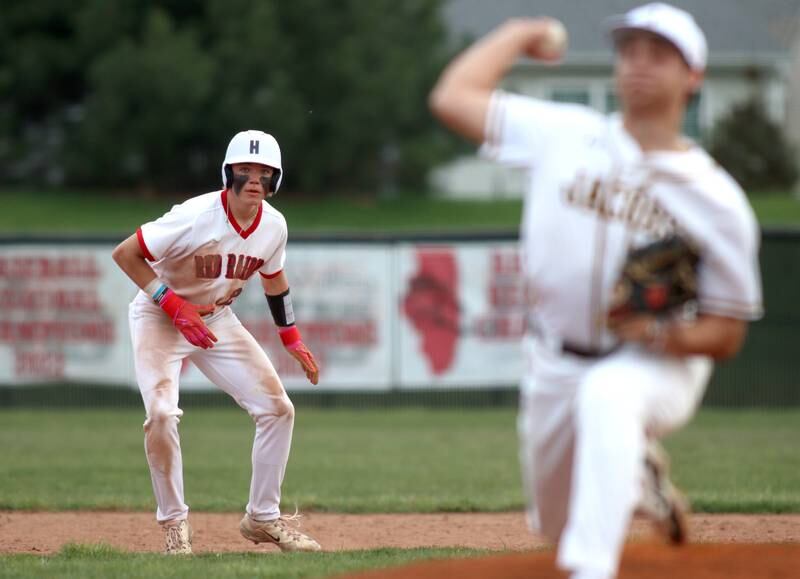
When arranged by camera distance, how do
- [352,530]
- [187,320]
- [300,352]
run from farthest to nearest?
1. [352,530]
2. [300,352]
3. [187,320]

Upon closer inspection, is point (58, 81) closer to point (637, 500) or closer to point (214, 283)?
point (214, 283)

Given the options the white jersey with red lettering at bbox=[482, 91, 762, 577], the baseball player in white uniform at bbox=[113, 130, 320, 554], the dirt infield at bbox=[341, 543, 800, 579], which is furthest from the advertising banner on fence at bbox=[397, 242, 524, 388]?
the white jersey with red lettering at bbox=[482, 91, 762, 577]

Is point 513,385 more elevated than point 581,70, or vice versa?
point 581,70

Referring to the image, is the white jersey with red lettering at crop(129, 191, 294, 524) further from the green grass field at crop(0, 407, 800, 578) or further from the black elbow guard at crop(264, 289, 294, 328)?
the green grass field at crop(0, 407, 800, 578)


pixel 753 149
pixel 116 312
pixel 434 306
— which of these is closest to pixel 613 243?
pixel 434 306

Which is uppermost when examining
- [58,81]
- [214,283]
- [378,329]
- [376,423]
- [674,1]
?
[674,1]

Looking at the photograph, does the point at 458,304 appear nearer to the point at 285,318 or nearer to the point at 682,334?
the point at 285,318

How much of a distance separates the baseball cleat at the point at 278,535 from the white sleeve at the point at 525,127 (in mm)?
3716

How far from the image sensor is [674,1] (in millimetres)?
37094

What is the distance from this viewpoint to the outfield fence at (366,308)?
53.8ft

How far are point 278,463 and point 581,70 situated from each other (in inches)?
1137

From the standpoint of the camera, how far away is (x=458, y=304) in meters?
16.4

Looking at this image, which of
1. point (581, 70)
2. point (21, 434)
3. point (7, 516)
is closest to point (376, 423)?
point (21, 434)

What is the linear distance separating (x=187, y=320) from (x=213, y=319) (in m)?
0.47
